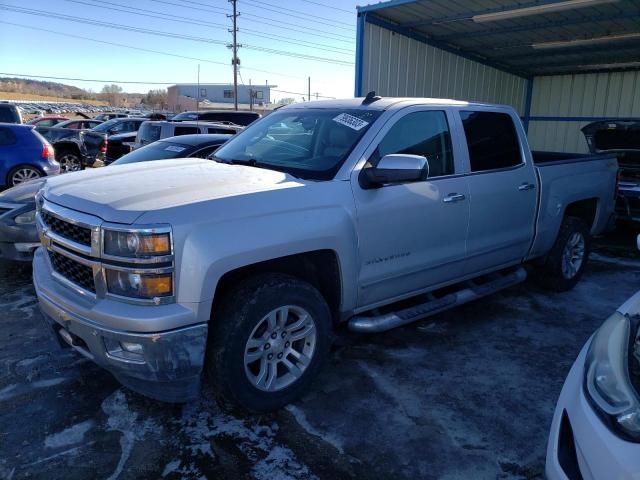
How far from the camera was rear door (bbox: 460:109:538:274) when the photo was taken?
437cm

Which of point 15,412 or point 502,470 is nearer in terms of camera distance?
point 502,470

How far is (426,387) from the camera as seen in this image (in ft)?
11.9

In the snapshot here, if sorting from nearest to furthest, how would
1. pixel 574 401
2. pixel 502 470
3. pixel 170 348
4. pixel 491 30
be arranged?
pixel 574 401
pixel 170 348
pixel 502 470
pixel 491 30

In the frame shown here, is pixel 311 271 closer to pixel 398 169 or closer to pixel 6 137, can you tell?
pixel 398 169

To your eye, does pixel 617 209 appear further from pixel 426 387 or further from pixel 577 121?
pixel 577 121

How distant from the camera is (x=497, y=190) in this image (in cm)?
451

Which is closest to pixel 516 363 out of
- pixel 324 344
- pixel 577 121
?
pixel 324 344

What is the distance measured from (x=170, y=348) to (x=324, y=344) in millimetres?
1112

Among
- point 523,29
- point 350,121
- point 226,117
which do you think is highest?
point 523,29

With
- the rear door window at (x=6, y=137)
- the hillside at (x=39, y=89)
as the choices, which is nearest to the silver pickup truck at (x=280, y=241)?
the rear door window at (x=6, y=137)

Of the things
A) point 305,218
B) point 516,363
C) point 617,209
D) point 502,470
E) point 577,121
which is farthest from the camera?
point 577,121

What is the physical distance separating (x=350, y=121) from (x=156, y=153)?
12.7ft

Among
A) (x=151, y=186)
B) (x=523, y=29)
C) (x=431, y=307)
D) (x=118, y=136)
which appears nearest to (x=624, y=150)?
(x=523, y=29)

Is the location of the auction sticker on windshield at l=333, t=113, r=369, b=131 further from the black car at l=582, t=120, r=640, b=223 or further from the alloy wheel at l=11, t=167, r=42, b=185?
the alloy wheel at l=11, t=167, r=42, b=185
